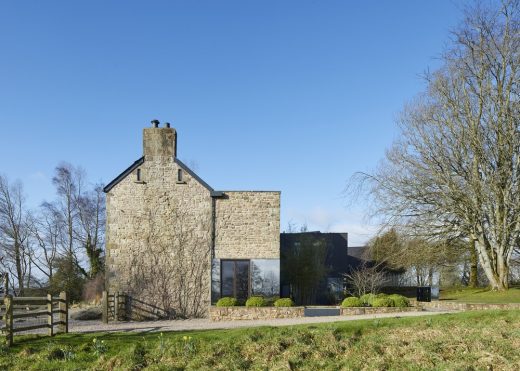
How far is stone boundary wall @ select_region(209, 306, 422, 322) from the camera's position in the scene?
17.9 metres

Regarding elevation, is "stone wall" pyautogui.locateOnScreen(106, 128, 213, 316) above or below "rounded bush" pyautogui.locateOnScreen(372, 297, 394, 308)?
above

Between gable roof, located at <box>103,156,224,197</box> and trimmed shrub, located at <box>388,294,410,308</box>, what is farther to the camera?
gable roof, located at <box>103,156,224,197</box>

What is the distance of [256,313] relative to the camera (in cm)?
1798

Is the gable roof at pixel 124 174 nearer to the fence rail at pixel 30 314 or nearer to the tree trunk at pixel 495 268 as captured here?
the fence rail at pixel 30 314

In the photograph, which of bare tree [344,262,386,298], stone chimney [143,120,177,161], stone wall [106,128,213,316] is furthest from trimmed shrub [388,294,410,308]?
stone chimney [143,120,177,161]

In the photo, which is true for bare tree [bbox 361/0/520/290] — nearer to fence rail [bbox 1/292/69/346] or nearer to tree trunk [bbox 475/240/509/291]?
tree trunk [bbox 475/240/509/291]

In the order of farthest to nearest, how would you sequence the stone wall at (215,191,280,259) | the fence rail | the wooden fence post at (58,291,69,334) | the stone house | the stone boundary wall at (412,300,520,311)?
1. the stone wall at (215,191,280,259)
2. the stone house
3. the stone boundary wall at (412,300,520,311)
4. the wooden fence post at (58,291,69,334)
5. the fence rail

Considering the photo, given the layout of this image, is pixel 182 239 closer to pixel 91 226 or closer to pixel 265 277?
pixel 265 277

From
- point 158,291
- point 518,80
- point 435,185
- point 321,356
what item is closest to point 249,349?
point 321,356

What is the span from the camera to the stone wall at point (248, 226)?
66.3 feet

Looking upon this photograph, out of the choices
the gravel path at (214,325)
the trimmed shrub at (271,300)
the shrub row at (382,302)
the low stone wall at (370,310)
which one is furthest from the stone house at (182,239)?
the gravel path at (214,325)

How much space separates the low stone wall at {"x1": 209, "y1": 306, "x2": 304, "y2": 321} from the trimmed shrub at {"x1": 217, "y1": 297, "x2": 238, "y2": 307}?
298 millimetres

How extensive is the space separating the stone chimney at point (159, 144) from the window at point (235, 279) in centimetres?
533

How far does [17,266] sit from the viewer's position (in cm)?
3192
